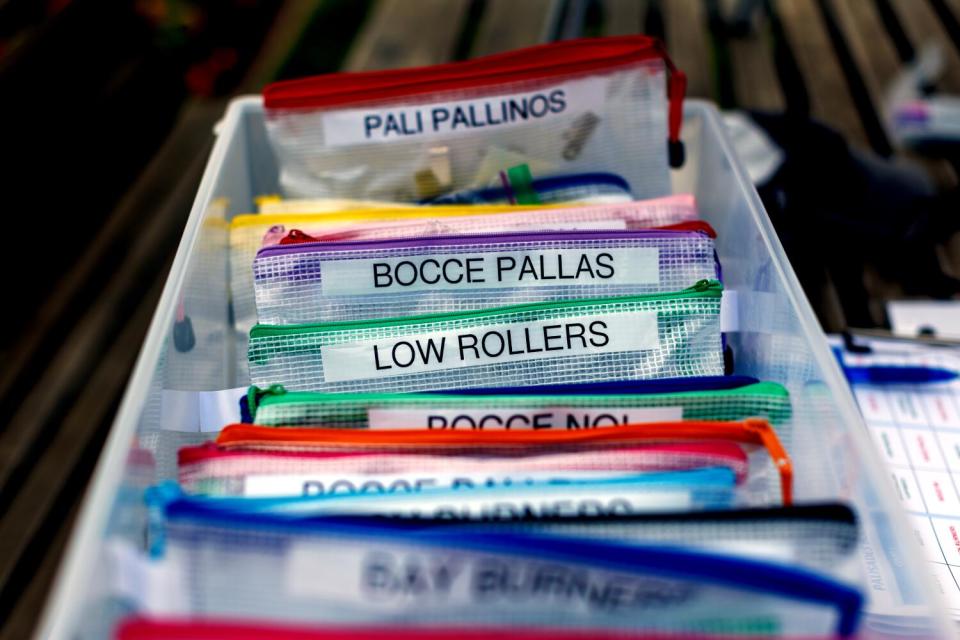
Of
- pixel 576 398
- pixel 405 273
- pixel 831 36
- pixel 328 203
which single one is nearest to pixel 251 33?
pixel 831 36

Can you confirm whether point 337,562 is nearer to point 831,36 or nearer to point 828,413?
point 828,413

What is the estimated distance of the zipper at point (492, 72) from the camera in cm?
81

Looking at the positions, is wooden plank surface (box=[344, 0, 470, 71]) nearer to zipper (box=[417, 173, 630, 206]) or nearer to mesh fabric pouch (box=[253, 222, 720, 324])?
zipper (box=[417, 173, 630, 206])

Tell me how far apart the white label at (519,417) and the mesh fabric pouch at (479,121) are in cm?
34

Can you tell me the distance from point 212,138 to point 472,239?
4.17 feet

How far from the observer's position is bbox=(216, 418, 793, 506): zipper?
0.56 metres

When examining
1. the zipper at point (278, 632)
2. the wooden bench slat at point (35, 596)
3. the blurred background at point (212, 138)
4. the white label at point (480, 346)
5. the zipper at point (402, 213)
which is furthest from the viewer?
the blurred background at point (212, 138)

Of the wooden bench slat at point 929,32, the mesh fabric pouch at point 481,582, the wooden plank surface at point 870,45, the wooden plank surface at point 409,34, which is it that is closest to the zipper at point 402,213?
the mesh fabric pouch at point 481,582

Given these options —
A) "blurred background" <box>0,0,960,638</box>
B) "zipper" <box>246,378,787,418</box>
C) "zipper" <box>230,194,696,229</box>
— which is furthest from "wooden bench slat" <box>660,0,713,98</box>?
"zipper" <box>246,378,787,418</box>

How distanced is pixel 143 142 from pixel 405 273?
143 cm

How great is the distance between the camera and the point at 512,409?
0.59m

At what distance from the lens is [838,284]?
1199 mm

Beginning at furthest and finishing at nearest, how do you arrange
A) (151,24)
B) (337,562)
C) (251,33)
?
(251,33), (151,24), (337,562)

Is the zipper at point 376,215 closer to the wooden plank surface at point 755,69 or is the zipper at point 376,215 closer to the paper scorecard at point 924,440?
the paper scorecard at point 924,440
